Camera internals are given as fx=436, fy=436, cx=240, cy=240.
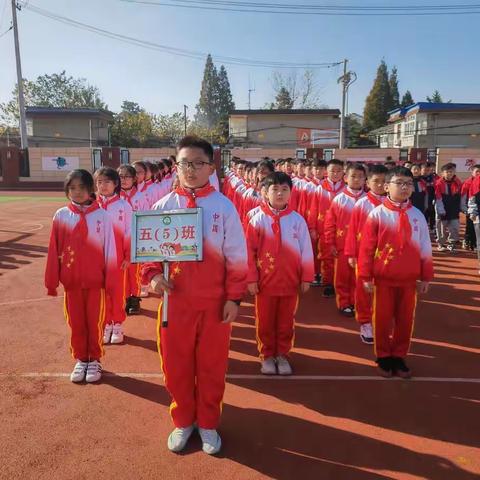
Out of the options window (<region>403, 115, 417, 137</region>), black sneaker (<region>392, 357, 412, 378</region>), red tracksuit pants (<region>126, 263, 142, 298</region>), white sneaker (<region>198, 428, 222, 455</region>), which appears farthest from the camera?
window (<region>403, 115, 417, 137</region>)

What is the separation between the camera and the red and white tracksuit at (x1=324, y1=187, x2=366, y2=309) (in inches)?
218

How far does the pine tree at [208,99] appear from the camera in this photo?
8075 cm

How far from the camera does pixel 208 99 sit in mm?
80750

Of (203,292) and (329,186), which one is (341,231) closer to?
(329,186)

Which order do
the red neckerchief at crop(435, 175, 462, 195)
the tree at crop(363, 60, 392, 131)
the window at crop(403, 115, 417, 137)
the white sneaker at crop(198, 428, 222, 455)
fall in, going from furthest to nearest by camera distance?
the tree at crop(363, 60, 392, 131), the window at crop(403, 115, 417, 137), the red neckerchief at crop(435, 175, 462, 195), the white sneaker at crop(198, 428, 222, 455)

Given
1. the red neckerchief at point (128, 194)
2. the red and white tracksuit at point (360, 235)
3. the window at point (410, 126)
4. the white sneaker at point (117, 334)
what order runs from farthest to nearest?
the window at point (410, 126), the red neckerchief at point (128, 194), the white sneaker at point (117, 334), the red and white tracksuit at point (360, 235)

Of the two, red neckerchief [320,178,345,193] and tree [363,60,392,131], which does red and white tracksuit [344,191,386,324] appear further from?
tree [363,60,392,131]

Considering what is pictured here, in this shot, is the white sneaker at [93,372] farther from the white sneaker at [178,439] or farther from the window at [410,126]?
the window at [410,126]

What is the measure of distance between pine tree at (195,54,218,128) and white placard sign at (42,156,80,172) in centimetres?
5523

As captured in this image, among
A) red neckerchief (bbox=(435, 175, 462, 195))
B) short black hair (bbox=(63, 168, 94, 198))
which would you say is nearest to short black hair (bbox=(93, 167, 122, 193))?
short black hair (bbox=(63, 168, 94, 198))

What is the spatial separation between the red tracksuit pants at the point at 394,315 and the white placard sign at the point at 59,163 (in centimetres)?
2693

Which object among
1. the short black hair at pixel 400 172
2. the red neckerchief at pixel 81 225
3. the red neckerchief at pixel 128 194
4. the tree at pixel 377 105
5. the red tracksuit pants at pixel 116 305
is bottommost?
Answer: the red tracksuit pants at pixel 116 305

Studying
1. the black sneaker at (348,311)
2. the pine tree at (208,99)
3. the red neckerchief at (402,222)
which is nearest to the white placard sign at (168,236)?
the red neckerchief at (402,222)

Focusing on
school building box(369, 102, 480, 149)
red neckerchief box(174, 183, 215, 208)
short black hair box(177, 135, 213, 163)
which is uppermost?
school building box(369, 102, 480, 149)
